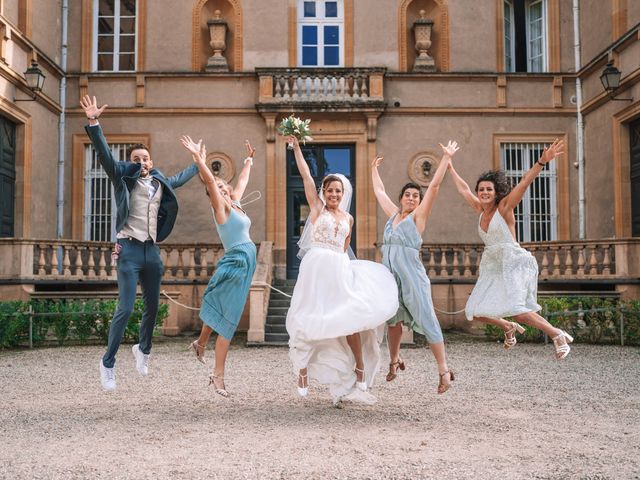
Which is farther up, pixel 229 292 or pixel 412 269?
pixel 412 269

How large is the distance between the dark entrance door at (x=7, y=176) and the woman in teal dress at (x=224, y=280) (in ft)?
31.7

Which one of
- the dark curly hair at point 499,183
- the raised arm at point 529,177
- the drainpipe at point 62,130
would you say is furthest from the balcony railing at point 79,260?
the raised arm at point 529,177

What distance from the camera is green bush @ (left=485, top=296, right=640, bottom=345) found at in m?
11.6

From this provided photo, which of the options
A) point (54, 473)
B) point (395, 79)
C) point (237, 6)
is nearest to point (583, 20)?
point (395, 79)

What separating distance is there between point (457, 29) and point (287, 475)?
15.3 metres

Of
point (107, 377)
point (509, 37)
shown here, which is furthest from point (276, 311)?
point (509, 37)

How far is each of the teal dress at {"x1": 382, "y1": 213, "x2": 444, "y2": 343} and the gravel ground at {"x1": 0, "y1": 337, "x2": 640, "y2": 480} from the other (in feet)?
2.52

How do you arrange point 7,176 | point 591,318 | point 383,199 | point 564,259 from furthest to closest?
point 7,176 < point 564,259 < point 591,318 < point 383,199

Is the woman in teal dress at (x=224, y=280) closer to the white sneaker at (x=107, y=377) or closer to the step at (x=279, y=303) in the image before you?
the white sneaker at (x=107, y=377)

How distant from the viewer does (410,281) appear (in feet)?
20.7

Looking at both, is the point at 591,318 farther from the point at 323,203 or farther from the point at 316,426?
the point at 316,426

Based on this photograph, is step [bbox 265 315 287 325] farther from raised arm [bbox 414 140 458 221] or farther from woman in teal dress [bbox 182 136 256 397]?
raised arm [bbox 414 140 458 221]

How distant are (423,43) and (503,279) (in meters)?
11.8

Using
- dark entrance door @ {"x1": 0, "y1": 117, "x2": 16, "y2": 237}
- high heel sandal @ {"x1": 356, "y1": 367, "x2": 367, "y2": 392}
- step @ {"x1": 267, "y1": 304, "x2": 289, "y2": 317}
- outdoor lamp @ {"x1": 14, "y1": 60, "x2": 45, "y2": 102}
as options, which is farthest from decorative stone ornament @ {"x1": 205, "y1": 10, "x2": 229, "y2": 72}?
high heel sandal @ {"x1": 356, "y1": 367, "x2": 367, "y2": 392}
